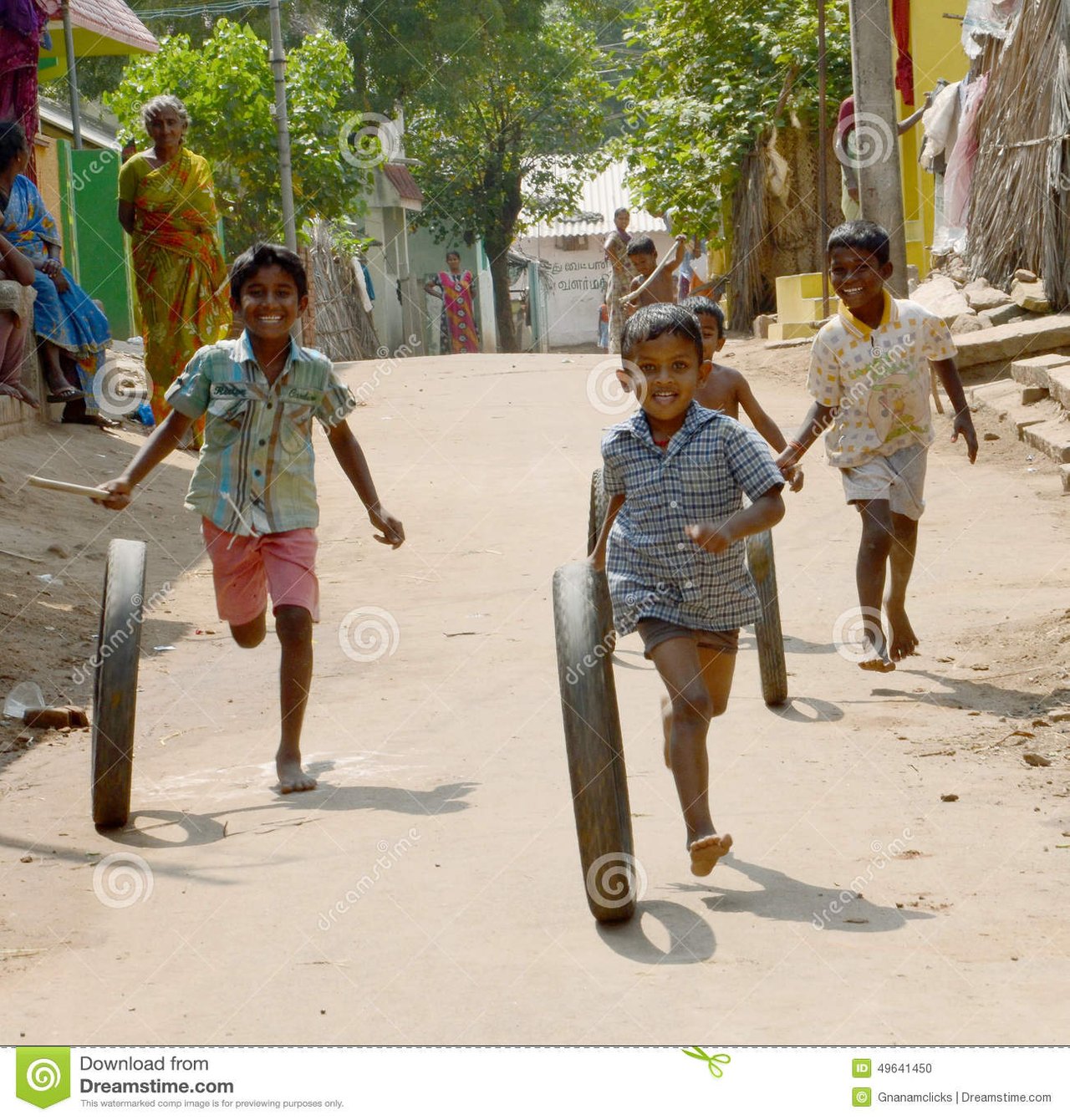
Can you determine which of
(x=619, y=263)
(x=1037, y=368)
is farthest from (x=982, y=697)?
(x=619, y=263)

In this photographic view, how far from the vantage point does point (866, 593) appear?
560cm

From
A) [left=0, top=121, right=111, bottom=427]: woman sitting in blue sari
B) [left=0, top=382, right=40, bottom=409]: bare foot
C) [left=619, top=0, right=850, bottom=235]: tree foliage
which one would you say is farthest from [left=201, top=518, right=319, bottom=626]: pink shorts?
[left=619, top=0, right=850, bottom=235]: tree foliage

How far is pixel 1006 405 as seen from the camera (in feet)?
35.4

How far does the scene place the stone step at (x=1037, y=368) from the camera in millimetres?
10453

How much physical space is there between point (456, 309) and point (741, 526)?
2514cm

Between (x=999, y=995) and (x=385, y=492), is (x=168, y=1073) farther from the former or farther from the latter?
(x=385, y=492)

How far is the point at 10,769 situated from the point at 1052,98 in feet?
30.5

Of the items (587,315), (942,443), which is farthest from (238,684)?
(587,315)
